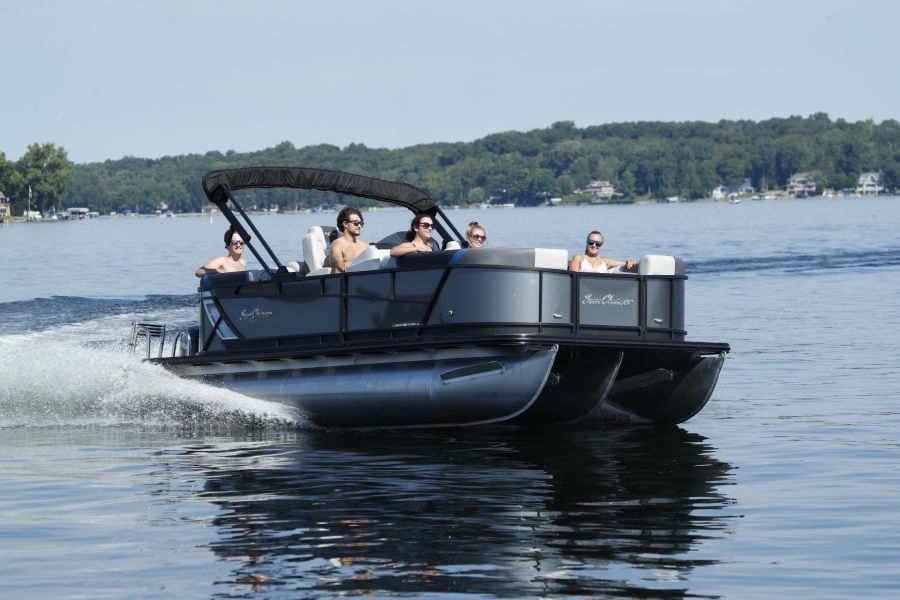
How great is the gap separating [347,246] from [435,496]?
332 centimetres

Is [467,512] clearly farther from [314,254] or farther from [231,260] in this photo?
[231,260]

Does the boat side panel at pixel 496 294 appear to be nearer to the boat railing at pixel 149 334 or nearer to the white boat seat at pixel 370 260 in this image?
the white boat seat at pixel 370 260

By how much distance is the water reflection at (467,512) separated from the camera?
26.6ft

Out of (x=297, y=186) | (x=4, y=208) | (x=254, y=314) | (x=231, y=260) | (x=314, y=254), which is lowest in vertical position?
(x=254, y=314)

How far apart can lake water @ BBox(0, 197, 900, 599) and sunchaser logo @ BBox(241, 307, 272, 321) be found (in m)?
0.79

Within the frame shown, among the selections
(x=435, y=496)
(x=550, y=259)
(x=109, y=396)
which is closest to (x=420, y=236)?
(x=550, y=259)

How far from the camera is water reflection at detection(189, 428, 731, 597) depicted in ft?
26.6

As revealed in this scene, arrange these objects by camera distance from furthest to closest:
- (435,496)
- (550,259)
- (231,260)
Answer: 1. (231,260)
2. (550,259)
3. (435,496)

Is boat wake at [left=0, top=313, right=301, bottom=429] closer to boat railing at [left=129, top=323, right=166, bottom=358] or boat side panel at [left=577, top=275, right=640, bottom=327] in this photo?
boat railing at [left=129, top=323, right=166, bottom=358]

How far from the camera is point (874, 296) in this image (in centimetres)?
3000

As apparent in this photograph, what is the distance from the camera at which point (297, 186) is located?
14.1 m

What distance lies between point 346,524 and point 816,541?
3.02m

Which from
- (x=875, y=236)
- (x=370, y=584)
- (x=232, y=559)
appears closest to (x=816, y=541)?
(x=370, y=584)

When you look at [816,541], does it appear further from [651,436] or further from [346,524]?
[651,436]
